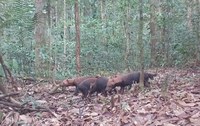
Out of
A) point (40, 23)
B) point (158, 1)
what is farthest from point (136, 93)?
point (158, 1)

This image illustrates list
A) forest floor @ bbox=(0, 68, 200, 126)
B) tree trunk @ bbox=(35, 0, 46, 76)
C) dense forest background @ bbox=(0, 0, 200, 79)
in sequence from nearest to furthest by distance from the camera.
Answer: forest floor @ bbox=(0, 68, 200, 126)
tree trunk @ bbox=(35, 0, 46, 76)
dense forest background @ bbox=(0, 0, 200, 79)

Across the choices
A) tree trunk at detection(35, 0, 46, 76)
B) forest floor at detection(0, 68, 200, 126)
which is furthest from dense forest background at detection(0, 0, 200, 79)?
forest floor at detection(0, 68, 200, 126)

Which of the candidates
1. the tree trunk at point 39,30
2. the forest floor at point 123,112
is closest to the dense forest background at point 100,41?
the tree trunk at point 39,30

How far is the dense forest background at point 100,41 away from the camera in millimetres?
12750

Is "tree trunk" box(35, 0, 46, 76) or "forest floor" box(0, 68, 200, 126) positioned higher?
"tree trunk" box(35, 0, 46, 76)

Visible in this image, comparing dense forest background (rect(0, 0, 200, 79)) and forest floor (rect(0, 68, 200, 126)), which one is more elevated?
dense forest background (rect(0, 0, 200, 79))

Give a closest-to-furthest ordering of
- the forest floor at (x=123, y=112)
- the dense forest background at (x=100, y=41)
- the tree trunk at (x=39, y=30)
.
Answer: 1. the forest floor at (x=123, y=112)
2. the tree trunk at (x=39, y=30)
3. the dense forest background at (x=100, y=41)

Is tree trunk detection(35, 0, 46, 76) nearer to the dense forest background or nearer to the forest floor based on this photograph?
the dense forest background

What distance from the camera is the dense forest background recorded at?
41.8 ft

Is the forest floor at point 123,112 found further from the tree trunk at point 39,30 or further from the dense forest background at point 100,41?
the tree trunk at point 39,30

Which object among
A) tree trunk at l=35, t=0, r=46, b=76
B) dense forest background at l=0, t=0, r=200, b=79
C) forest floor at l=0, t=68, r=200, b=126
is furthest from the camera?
dense forest background at l=0, t=0, r=200, b=79

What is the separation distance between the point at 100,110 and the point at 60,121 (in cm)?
66

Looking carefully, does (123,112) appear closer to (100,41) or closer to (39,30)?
(39,30)

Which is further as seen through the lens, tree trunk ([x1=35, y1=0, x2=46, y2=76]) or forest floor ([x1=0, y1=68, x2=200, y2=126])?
tree trunk ([x1=35, y1=0, x2=46, y2=76])
